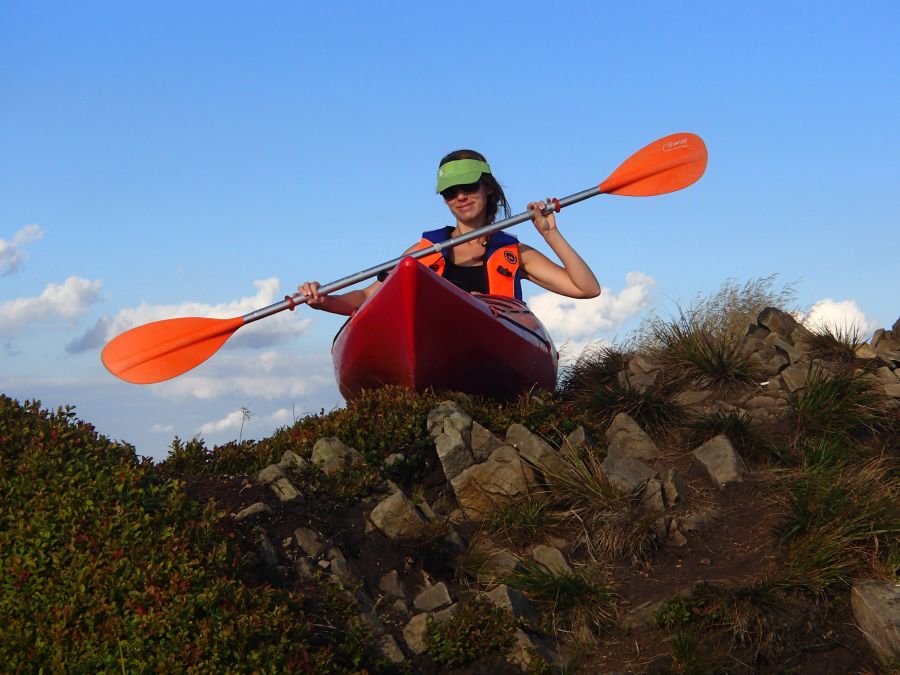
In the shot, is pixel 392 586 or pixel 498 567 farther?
pixel 498 567

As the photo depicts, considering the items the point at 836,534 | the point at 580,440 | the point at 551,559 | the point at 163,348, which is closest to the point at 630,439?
the point at 580,440

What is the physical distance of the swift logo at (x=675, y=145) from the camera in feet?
26.0

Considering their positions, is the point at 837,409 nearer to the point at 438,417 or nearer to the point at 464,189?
the point at 438,417

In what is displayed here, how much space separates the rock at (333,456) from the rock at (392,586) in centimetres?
88

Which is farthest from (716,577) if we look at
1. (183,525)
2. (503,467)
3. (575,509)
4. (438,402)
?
(183,525)

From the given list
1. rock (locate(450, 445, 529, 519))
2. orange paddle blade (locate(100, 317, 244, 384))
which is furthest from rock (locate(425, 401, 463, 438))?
orange paddle blade (locate(100, 317, 244, 384))

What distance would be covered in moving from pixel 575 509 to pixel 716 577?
86 centimetres

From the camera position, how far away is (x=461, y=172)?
24.2 ft

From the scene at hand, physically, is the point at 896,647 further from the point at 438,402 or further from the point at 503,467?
the point at 438,402

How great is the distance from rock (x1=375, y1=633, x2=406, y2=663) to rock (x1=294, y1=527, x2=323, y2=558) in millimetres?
622

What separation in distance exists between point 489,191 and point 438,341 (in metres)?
1.68

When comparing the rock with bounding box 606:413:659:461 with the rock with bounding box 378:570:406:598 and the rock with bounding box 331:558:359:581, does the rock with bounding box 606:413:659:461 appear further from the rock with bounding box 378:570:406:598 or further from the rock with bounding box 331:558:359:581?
the rock with bounding box 331:558:359:581

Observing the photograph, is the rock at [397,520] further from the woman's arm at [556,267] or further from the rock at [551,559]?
the woman's arm at [556,267]

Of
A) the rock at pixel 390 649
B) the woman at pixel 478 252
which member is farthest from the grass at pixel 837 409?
the rock at pixel 390 649
